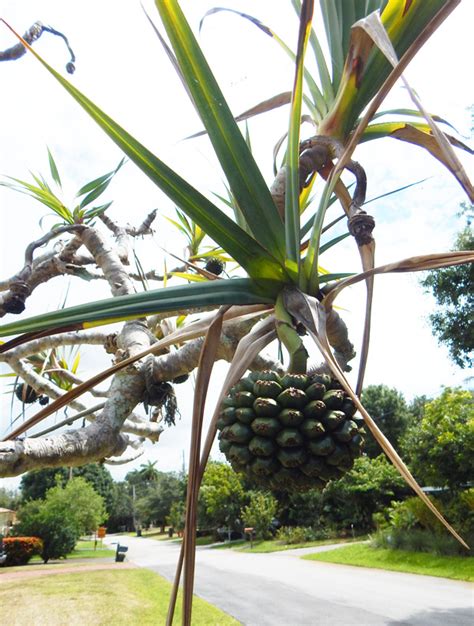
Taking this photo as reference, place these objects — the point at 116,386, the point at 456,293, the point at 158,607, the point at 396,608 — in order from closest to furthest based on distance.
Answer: the point at 116,386 → the point at 396,608 → the point at 158,607 → the point at 456,293

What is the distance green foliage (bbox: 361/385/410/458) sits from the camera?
3512 cm

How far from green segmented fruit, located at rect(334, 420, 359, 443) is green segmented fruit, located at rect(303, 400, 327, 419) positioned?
0.17 ft

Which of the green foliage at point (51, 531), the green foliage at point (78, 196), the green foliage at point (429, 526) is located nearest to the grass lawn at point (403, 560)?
the green foliage at point (429, 526)

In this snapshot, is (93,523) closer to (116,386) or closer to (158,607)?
(158,607)

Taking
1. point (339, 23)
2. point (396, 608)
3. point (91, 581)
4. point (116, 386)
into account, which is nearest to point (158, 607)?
point (396, 608)

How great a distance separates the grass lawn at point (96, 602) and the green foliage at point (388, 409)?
21.4m

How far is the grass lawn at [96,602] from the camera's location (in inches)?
402

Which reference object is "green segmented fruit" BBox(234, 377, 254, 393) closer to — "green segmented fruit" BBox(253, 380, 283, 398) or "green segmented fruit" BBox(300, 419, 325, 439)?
"green segmented fruit" BBox(253, 380, 283, 398)

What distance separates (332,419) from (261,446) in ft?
0.56

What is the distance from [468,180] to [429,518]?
17214 millimetres

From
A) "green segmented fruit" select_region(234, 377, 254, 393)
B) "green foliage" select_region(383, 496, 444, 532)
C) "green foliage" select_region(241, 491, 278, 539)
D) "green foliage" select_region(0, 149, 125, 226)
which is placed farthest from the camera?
"green foliage" select_region(241, 491, 278, 539)

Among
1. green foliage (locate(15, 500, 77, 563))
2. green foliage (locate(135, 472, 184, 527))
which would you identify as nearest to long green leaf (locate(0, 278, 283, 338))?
green foliage (locate(15, 500, 77, 563))

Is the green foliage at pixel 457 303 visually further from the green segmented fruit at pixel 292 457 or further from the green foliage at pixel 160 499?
the green foliage at pixel 160 499

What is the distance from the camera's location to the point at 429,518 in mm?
16078
